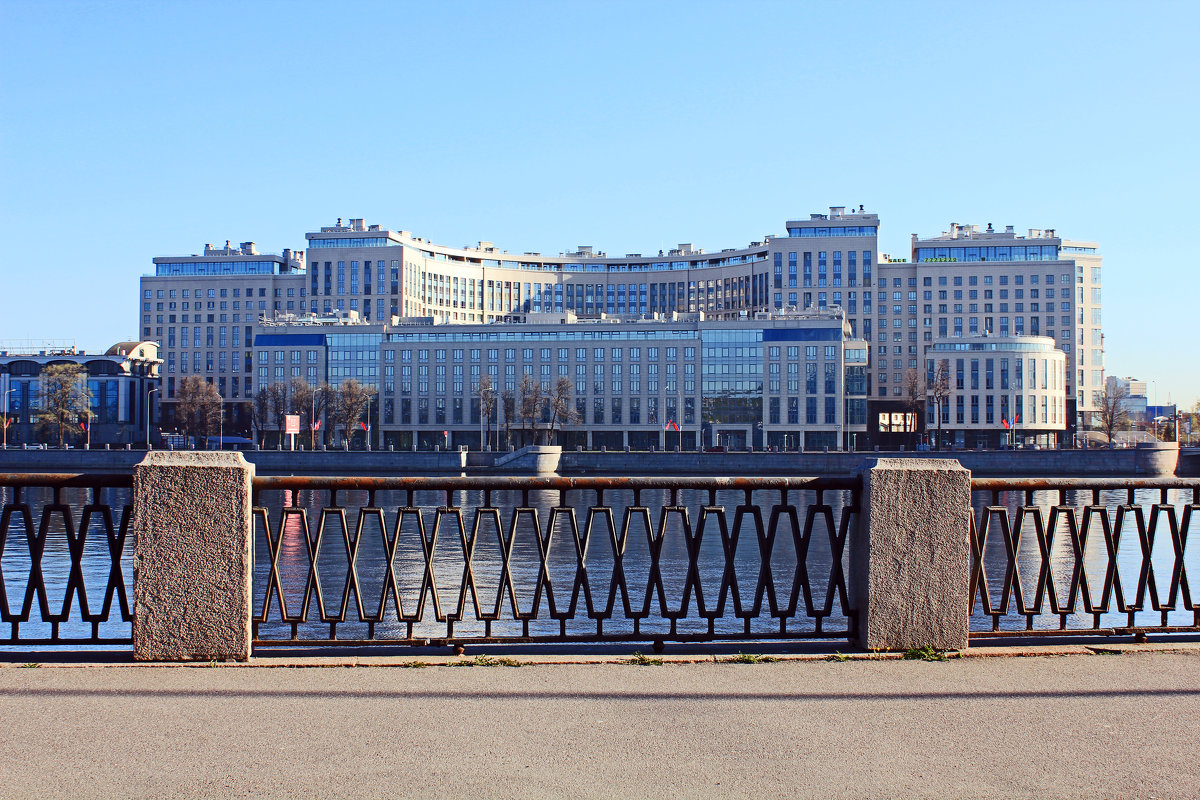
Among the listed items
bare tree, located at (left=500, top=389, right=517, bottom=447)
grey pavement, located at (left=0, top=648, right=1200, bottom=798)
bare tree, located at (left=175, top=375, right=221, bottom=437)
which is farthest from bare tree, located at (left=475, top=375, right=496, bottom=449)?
grey pavement, located at (left=0, top=648, right=1200, bottom=798)

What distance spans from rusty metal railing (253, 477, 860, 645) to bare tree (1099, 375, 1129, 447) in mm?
104364

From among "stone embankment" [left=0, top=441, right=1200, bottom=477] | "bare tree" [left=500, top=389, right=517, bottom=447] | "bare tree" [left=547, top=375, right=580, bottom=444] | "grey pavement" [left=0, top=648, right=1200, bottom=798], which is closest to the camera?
"grey pavement" [left=0, top=648, right=1200, bottom=798]

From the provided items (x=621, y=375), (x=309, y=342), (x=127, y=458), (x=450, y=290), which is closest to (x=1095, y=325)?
(x=621, y=375)

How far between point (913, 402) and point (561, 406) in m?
49.6

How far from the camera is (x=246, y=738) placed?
6.10m

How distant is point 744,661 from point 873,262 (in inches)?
6187

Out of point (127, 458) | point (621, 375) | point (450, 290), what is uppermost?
point (450, 290)

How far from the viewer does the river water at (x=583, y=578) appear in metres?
9.27

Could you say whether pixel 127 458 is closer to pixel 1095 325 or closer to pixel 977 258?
pixel 977 258

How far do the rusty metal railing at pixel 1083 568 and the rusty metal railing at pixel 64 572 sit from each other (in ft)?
23.1

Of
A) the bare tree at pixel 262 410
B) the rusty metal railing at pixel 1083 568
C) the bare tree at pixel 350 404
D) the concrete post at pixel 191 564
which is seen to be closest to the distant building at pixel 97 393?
the bare tree at pixel 262 410

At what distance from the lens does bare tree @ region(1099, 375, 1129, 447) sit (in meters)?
143

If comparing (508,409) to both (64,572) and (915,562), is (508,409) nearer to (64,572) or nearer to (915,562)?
(64,572)

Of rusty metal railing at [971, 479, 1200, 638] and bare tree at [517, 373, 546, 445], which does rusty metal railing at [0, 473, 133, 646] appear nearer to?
rusty metal railing at [971, 479, 1200, 638]
